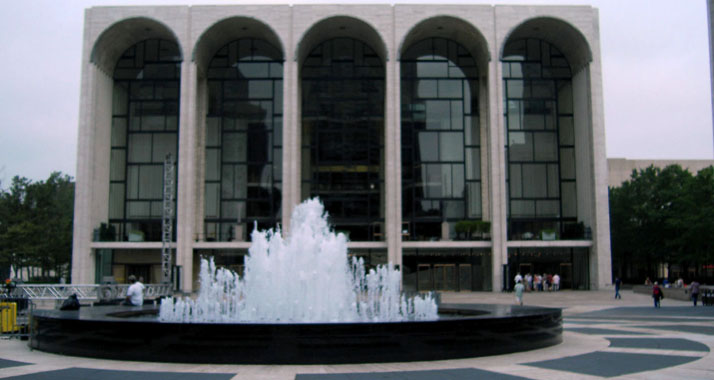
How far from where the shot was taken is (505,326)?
490 inches

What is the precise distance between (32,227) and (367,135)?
2658 cm

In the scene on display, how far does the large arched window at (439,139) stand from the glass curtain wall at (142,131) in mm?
16240

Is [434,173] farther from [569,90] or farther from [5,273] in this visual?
[5,273]

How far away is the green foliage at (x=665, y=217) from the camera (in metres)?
47.2

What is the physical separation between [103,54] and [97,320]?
3536 cm

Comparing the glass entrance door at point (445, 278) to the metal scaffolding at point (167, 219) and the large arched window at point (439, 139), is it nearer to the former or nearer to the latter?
the large arched window at point (439, 139)

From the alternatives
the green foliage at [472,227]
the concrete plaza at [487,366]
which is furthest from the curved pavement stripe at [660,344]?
the green foliage at [472,227]

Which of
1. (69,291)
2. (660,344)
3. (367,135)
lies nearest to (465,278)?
(367,135)

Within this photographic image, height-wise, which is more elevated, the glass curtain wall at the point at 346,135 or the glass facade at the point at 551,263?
the glass curtain wall at the point at 346,135

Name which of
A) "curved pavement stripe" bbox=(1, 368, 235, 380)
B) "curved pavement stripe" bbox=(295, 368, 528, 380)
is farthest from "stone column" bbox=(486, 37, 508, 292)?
"curved pavement stripe" bbox=(1, 368, 235, 380)

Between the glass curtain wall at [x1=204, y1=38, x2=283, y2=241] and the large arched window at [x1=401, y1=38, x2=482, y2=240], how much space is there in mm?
8913

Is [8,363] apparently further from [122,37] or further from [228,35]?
[122,37]

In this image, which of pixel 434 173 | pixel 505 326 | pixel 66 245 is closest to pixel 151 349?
pixel 505 326

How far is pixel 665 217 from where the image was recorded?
177 feet
